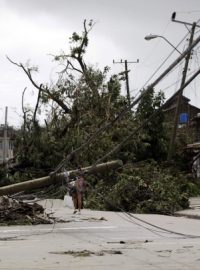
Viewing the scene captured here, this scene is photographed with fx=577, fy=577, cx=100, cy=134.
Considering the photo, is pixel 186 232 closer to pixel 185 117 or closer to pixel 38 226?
pixel 38 226

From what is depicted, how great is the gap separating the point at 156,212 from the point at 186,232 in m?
7.69

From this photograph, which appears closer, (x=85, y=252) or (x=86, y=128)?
(x=85, y=252)

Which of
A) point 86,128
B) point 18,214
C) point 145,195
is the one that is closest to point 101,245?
point 18,214

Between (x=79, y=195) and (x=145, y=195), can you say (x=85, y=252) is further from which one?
(x=145, y=195)

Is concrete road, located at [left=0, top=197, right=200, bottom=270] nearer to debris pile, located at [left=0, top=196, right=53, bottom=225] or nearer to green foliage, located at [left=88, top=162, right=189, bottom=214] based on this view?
debris pile, located at [left=0, top=196, right=53, bottom=225]

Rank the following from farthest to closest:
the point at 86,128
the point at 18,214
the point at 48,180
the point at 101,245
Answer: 1. the point at 86,128
2. the point at 18,214
3. the point at 101,245
4. the point at 48,180

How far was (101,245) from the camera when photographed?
13312mm

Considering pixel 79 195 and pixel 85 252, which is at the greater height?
pixel 79 195

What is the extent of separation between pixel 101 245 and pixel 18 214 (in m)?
5.88

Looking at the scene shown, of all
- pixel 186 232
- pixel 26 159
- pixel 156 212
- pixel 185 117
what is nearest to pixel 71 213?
pixel 156 212

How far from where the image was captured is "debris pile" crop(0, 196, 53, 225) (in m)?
18.3

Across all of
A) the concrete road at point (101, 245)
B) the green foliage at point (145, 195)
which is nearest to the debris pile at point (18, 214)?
the concrete road at point (101, 245)

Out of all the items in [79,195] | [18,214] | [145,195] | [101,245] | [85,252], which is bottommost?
[85,252]

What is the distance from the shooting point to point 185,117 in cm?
5309
